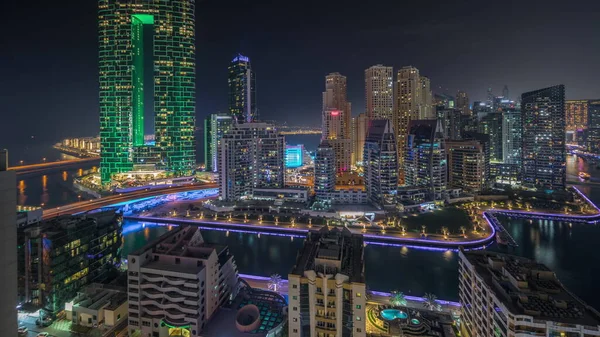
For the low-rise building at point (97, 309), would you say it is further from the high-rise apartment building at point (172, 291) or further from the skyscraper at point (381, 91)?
the skyscraper at point (381, 91)

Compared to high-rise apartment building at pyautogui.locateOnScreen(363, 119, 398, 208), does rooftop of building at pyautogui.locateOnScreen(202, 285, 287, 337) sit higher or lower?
lower

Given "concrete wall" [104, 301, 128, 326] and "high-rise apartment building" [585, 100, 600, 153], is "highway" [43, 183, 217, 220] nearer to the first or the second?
"concrete wall" [104, 301, 128, 326]

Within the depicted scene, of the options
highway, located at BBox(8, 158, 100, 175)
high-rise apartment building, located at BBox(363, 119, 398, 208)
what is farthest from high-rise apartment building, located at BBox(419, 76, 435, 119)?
highway, located at BBox(8, 158, 100, 175)

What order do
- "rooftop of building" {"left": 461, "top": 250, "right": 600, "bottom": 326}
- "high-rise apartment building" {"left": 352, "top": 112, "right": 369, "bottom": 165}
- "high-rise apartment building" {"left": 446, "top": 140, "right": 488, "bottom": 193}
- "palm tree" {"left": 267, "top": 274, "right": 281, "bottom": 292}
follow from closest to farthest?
1. "rooftop of building" {"left": 461, "top": 250, "right": 600, "bottom": 326}
2. "palm tree" {"left": 267, "top": 274, "right": 281, "bottom": 292}
3. "high-rise apartment building" {"left": 446, "top": 140, "right": 488, "bottom": 193}
4. "high-rise apartment building" {"left": 352, "top": 112, "right": 369, "bottom": 165}

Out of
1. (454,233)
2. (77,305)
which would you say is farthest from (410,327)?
(454,233)

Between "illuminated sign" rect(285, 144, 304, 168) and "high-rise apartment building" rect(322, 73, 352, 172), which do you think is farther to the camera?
"illuminated sign" rect(285, 144, 304, 168)

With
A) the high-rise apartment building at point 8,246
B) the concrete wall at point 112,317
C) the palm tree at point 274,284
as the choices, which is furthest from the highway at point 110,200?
the high-rise apartment building at point 8,246
